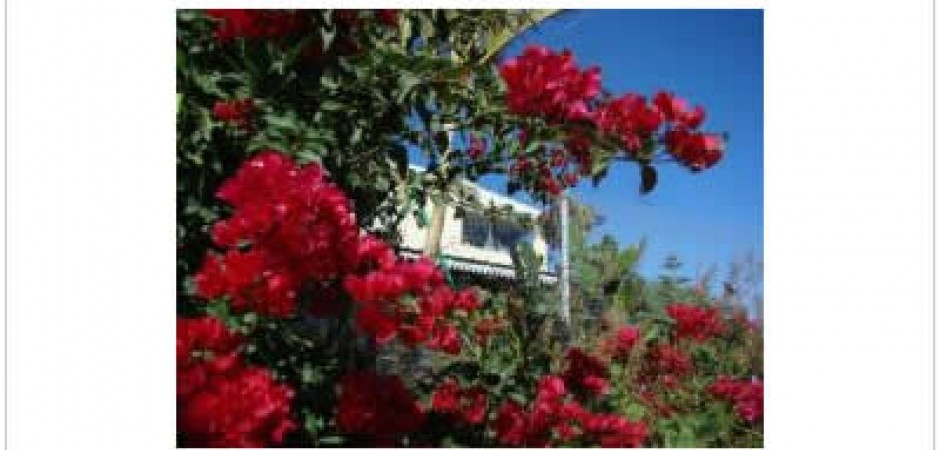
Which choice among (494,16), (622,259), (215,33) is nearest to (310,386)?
(215,33)

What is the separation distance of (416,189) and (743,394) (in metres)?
1.08

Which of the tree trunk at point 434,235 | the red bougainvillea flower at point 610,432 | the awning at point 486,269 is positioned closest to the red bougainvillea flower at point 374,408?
the red bougainvillea flower at point 610,432

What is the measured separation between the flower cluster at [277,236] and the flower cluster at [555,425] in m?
0.61

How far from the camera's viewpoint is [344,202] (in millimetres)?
1648

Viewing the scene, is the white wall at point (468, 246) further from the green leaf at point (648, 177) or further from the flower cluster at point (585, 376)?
the green leaf at point (648, 177)

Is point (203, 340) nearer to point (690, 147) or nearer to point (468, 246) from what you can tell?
point (690, 147)

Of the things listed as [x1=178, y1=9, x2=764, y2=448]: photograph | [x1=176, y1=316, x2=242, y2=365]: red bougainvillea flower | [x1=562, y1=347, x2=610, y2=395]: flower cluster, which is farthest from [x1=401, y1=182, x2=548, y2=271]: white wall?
[x1=176, y1=316, x2=242, y2=365]: red bougainvillea flower

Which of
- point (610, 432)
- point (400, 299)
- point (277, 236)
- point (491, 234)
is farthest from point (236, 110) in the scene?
point (491, 234)

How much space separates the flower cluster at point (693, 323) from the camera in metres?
3.12

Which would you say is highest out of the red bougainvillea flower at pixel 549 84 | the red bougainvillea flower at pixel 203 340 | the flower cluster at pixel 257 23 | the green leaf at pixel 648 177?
the flower cluster at pixel 257 23
